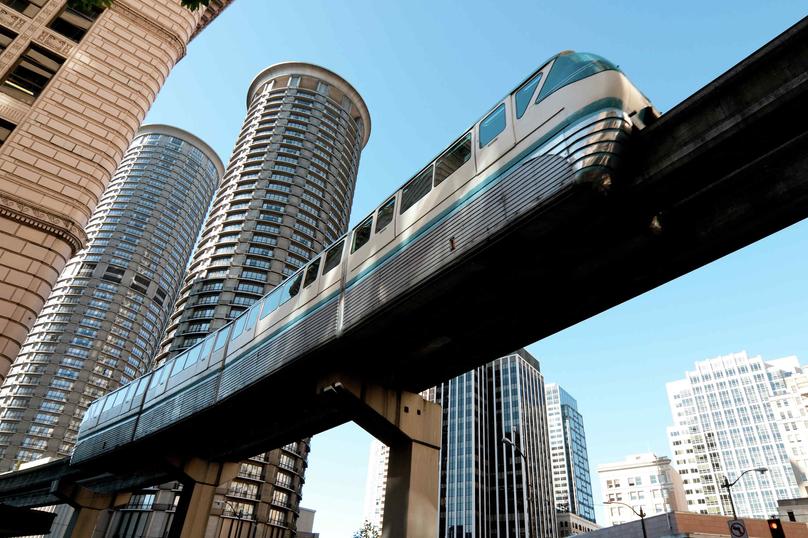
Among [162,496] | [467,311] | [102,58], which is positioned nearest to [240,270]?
[162,496]

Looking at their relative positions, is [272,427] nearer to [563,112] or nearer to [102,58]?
[102,58]

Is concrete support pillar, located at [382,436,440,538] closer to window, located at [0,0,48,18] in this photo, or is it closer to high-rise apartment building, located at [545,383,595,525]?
window, located at [0,0,48,18]

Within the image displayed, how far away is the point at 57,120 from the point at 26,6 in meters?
5.05

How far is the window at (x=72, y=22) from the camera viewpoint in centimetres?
1919

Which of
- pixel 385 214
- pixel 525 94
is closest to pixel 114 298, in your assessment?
pixel 385 214

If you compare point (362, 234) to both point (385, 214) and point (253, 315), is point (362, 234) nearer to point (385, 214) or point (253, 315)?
point (385, 214)

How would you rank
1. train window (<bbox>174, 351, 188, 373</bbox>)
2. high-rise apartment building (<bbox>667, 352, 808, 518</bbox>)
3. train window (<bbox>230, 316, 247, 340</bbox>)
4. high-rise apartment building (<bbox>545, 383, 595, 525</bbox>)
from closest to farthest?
1. train window (<bbox>230, 316, 247, 340</bbox>)
2. train window (<bbox>174, 351, 188, 373</bbox>)
3. high-rise apartment building (<bbox>667, 352, 808, 518</bbox>)
4. high-rise apartment building (<bbox>545, 383, 595, 525</bbox>)

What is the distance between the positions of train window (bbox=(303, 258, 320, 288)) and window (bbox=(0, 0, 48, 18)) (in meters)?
14.0

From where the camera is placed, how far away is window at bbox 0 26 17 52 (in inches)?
681

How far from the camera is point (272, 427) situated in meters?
20.5

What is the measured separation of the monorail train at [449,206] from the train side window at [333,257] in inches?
1.8

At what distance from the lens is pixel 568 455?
548ft

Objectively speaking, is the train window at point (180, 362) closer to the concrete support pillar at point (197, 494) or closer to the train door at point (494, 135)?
the concrete support pillar at point (197, 494)

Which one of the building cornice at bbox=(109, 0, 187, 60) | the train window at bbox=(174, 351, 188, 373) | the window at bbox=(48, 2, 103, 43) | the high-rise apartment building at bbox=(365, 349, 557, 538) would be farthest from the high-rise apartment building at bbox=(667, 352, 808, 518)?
the window at bbox=(48, 2, 103, 43)
